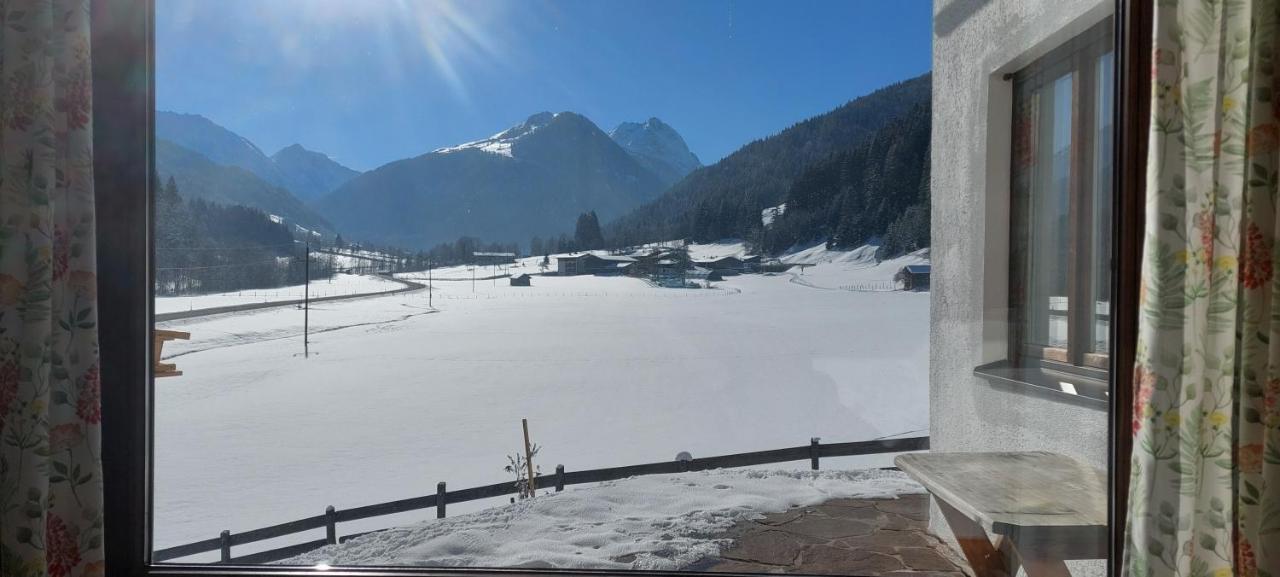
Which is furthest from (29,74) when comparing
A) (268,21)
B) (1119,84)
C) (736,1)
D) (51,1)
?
(1119,84)

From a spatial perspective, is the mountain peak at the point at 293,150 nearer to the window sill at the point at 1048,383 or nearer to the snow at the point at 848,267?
the snow at the point at 848,267

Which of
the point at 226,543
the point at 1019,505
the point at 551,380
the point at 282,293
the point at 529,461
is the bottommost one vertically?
the point at 226,543

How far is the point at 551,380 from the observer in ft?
7.22

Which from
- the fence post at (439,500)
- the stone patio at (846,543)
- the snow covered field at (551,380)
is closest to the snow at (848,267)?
the snow covered field at (551,380)

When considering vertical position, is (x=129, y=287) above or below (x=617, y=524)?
above

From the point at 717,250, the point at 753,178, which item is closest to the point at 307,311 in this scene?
the point at 717,250

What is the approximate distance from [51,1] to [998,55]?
2367mm

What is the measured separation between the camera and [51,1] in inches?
46.7

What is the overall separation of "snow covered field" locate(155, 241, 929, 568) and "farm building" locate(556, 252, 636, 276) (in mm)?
28

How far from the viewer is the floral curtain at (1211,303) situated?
3.51 ft

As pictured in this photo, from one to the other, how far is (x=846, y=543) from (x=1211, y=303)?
3.84 ft

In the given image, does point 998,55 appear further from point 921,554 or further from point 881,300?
point 921,554

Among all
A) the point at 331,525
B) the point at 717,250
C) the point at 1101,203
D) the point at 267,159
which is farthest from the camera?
the point at 717,250

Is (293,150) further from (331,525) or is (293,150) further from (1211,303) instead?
(1211,303)
